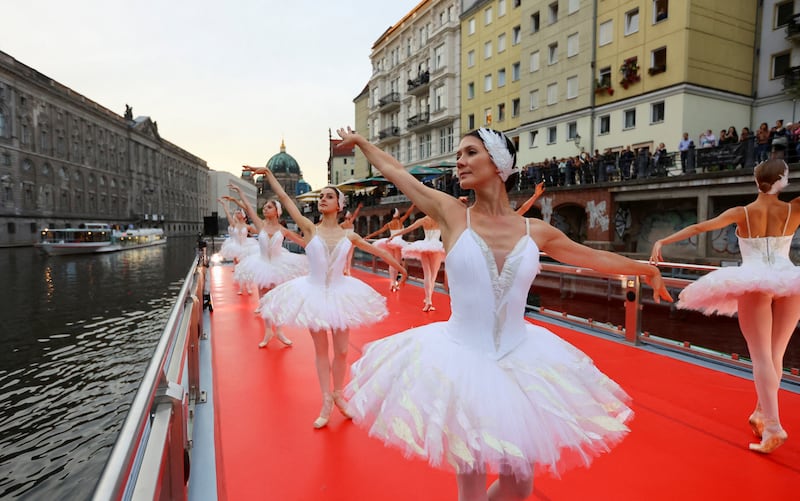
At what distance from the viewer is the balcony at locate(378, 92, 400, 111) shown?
46.4m

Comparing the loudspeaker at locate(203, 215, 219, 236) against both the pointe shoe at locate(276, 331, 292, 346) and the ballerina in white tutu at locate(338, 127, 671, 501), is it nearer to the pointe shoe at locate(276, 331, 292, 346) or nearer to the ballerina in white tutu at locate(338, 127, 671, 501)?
the pointe shoe at locate(276, 331, 292, 346)

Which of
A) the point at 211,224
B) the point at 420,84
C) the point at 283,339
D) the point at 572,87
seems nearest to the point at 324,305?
the point at 283,339

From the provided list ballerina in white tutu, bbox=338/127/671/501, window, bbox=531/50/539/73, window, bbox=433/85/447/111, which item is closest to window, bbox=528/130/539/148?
window, bbox=531/50/539/73

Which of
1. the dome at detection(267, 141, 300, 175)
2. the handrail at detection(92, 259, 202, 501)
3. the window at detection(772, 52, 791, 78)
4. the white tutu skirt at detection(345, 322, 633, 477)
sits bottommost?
the white tutu skirt at detection(345, 322, 633, 477)

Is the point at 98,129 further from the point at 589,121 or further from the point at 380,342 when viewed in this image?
the point at 380,342

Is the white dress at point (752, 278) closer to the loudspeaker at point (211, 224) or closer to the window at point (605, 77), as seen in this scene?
the loudspeaker at point (211, 224)

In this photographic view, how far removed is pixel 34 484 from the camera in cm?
734

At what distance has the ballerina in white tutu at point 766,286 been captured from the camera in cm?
347

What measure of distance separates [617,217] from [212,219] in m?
18.7

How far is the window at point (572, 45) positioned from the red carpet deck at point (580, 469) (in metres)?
26.8

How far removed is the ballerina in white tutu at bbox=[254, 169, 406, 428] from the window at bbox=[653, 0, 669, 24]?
84.3 feet

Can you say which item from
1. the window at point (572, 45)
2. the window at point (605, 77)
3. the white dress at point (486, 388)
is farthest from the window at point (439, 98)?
the white dress at point (486, 388)

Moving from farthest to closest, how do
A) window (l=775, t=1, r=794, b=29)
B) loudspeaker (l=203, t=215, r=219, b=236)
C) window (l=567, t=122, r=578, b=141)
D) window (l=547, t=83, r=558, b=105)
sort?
window (l=547, t=83, r=558, b=105) → window (l=567, t=122, r=578, b=141) → window (l=775, t=1, r=794, b=29) → loudspeaker (l=203, t=215, r=219, b=236)

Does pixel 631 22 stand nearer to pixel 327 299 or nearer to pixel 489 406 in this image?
pixel 327 299
